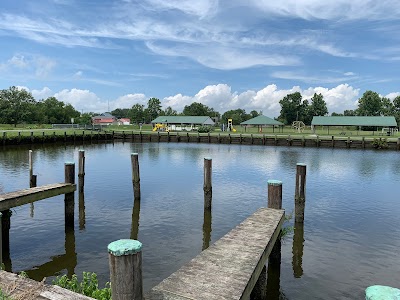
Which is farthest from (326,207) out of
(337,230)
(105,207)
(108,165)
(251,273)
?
(108,165)

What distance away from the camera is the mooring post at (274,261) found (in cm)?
876

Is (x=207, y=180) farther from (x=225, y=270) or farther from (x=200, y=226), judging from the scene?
(x=225, y=270)

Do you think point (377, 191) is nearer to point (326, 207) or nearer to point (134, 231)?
point (326, 207)

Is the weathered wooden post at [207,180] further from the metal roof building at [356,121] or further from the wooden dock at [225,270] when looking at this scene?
the metal roof building at [356,121]

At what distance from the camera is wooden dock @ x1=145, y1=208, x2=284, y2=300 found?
5.06 meters

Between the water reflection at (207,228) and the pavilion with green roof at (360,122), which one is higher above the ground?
the pavilion with green roof at (360,122)

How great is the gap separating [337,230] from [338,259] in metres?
2.85

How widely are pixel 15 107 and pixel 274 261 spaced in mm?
92353

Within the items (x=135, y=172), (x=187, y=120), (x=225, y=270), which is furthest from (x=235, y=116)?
(x=225, y=270)

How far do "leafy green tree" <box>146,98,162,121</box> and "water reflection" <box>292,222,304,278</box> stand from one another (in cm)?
13598

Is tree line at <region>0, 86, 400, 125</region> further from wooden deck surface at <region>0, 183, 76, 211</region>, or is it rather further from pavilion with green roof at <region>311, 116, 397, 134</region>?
wooden deck surface at <region>0, 183, 76, 211</region>

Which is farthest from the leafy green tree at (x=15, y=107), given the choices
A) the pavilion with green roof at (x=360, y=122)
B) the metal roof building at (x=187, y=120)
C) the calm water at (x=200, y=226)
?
the pavilion with green roof at (x=360, y=122)

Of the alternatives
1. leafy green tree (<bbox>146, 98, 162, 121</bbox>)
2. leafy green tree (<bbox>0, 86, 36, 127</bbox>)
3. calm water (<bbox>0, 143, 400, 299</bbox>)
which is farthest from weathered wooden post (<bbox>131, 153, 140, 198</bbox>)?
leafy green tree (<bbox>146, 98, 162, 121</bbox>)

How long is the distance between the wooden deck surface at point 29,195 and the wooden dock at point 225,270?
635 centimetres
